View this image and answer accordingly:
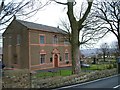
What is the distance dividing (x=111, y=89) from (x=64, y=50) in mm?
35345

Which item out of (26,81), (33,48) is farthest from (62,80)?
(33,48)

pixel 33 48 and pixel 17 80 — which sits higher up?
pixel 33 48

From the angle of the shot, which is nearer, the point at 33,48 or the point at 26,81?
the point at 26,81

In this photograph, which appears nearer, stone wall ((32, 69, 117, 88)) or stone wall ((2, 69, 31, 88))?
stone wall ((2, 69, 31, 88))

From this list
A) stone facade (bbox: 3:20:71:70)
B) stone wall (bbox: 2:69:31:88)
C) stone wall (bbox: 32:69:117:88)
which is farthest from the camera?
stone facade (bbox: 3:20:71:70)

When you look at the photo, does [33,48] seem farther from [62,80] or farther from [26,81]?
[26,81]

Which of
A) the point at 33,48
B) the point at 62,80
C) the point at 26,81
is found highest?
the point at 33,48

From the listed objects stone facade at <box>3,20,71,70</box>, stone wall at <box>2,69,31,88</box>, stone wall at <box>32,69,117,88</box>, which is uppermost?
stone facade at <box>3,20,71,70</box>

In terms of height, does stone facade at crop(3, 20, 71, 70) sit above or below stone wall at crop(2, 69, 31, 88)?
above

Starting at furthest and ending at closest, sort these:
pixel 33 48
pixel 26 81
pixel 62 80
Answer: pixel 33 48 < pixel 62 80 < pixel 26 81

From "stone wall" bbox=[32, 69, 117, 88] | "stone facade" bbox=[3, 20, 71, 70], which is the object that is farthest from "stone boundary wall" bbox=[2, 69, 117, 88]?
"stone facade" bbox=[3, 20, 71, 70]

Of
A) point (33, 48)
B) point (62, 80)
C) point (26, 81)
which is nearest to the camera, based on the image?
point (26, 81)

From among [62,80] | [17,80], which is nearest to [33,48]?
[62,80]

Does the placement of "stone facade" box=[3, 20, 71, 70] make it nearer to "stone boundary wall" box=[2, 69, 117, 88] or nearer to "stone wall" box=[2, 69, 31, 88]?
"stone boundary wall" box=[2, 69, 117, 88]
